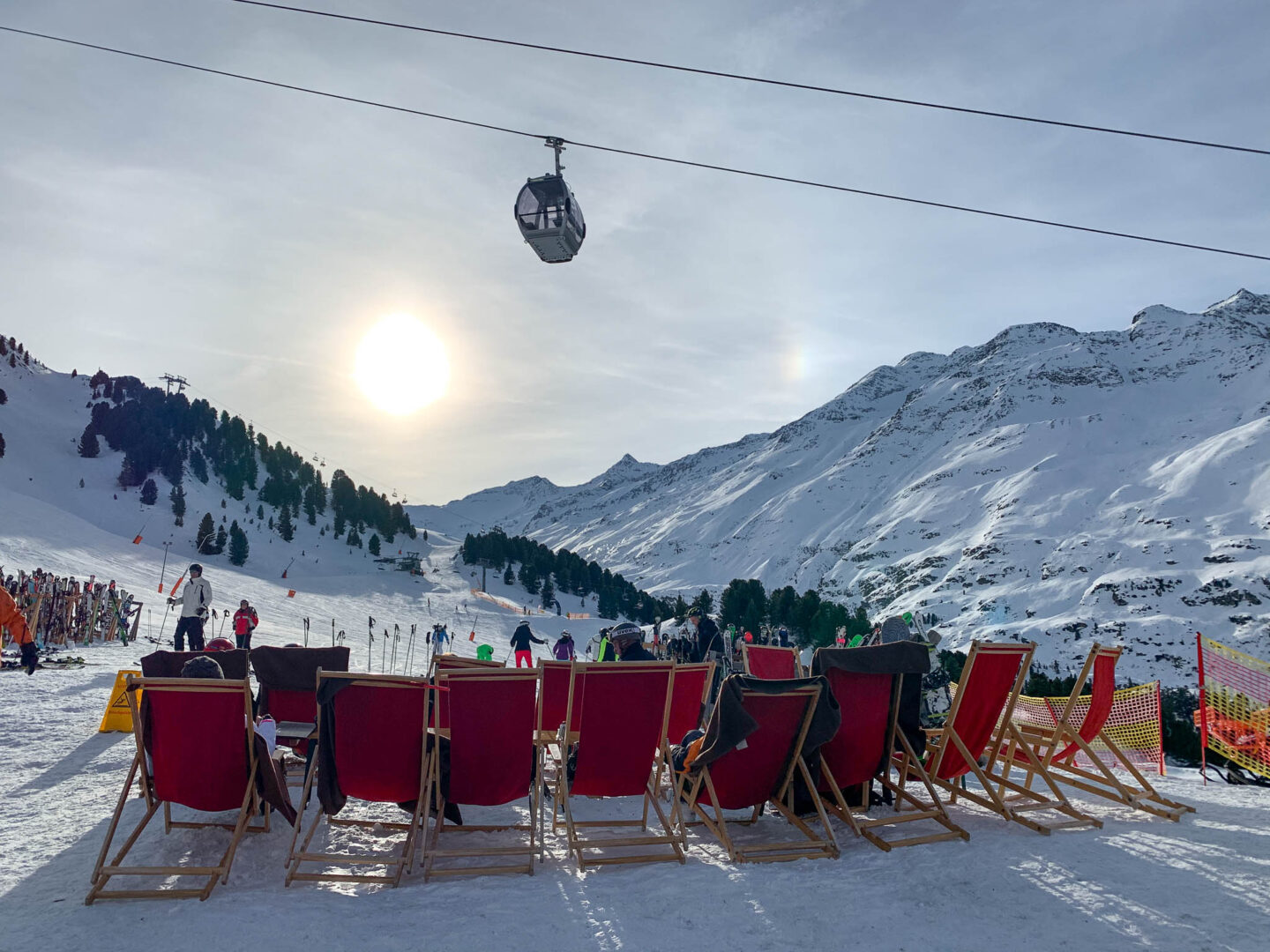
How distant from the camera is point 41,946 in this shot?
3236 mm

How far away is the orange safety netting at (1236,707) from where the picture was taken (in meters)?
7.93

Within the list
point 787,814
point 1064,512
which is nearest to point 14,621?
point 787,814

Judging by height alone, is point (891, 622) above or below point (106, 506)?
below

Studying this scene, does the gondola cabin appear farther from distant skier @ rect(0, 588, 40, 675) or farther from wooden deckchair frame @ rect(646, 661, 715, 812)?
distant skier @ rect(0, 588, 40, 675)

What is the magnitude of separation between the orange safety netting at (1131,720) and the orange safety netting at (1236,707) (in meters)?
0.43

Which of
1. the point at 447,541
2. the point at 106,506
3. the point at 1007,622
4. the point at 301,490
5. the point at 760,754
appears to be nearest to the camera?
the point at 760,754

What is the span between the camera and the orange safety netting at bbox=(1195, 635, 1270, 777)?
7.93m

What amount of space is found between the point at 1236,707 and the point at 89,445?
69179mm

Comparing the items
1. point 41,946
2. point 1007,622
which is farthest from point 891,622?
point 1007,622

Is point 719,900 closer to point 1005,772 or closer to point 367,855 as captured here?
point 367,855

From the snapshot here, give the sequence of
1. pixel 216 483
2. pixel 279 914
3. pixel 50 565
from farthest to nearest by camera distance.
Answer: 1. pixel 216 483
2. pixel 50 565
3. pixel 279 914

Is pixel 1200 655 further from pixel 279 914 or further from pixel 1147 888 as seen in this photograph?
pixel 279 914

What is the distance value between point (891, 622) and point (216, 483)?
70743 mm

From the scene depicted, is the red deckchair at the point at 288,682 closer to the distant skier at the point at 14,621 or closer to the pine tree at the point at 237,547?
the distant skier at the point at 14,621
